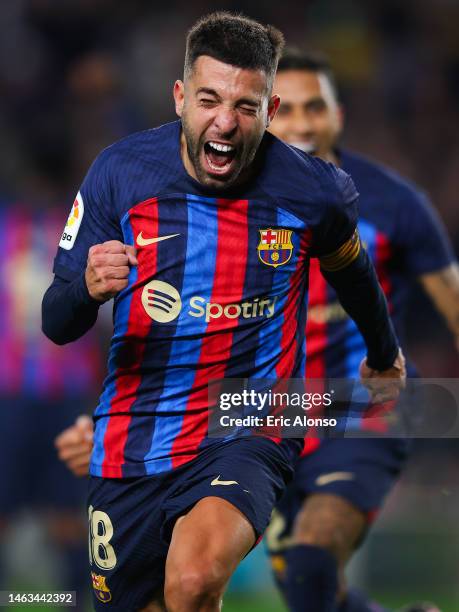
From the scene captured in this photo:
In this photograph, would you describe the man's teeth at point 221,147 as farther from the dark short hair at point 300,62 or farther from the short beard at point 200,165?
the dark short hair at point 300,62

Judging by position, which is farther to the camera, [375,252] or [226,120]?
[375,252]

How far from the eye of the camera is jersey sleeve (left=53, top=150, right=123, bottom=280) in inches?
144

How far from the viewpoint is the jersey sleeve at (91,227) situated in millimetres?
3646

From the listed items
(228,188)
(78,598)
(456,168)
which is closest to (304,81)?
(228,188)

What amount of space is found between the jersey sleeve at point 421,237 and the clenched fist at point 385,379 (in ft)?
3.58

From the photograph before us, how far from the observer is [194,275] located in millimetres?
3650

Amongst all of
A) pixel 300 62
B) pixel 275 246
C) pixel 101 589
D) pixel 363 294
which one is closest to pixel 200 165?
pixel 275 246

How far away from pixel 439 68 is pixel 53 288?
764cm

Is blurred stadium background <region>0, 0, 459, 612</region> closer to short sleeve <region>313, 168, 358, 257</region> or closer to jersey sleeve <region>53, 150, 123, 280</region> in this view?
jersey sleeve <region>53, 150, 123, 280</region>

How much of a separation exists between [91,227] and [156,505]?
2.81 ft

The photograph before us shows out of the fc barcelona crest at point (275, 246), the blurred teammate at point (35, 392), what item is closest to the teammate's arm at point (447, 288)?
the fc barcelona crest at point (275, 246)

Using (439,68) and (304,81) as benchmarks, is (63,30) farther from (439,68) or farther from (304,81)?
(304,81)

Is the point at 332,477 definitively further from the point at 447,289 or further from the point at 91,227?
the point at 91,227

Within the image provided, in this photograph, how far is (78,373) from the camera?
684 centimetres
